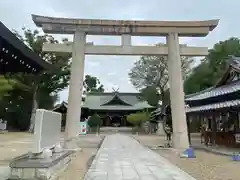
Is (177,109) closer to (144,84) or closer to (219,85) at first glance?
(219,85)

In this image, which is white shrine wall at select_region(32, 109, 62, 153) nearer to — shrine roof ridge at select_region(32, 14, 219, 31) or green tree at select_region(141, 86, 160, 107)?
shrine roof ridge at select_region(32, 14, 219, 31)

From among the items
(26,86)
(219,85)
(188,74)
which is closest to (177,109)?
(219,85)

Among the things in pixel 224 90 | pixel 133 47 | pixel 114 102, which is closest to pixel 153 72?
pixel 114 102

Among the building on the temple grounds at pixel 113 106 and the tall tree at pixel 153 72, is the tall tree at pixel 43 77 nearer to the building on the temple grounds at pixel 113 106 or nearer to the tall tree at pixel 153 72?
the building on the temple grounds at pixel 113 106

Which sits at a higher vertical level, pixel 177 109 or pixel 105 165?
pixel 177 109

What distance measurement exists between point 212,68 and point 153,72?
22.2 ft

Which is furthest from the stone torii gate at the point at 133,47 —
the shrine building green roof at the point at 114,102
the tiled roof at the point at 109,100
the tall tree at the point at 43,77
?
the tiled roof at the point at 109,100

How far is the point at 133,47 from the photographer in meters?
14.2

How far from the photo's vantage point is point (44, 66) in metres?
6.92

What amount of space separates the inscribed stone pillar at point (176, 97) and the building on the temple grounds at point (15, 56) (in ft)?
26.6

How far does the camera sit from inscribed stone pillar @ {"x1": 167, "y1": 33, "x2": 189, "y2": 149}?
13625 millimetres

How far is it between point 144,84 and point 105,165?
27.2 m

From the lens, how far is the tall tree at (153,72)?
33312mm

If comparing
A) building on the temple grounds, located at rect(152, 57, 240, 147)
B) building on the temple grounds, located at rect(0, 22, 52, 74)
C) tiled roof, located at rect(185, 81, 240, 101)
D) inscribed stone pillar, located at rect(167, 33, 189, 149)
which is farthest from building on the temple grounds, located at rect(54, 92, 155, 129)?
building on the temple grounds, located at rect(0, 22, 52, 74)
